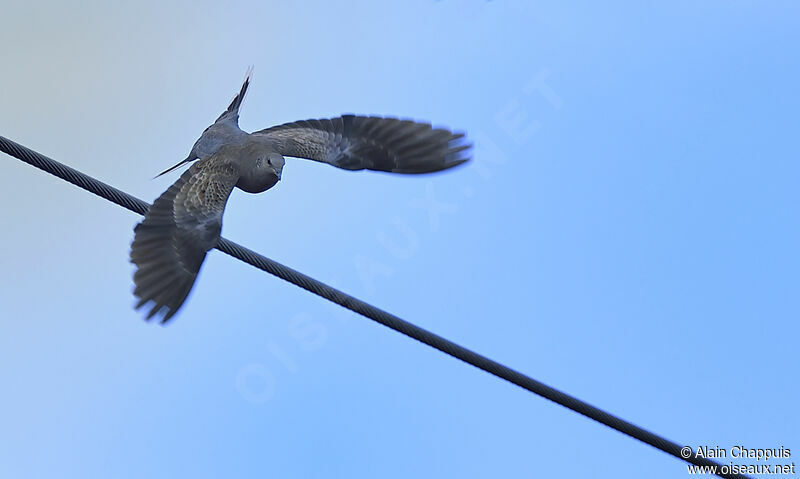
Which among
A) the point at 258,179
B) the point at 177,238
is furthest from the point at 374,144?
the point at 177,238

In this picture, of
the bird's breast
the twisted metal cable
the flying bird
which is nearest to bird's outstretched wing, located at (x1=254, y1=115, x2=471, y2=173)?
the flying bird

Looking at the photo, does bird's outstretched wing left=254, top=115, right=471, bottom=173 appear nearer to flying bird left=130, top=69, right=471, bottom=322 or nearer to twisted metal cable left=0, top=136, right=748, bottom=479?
flying bird left=130, top=69, right=471, bottom=322

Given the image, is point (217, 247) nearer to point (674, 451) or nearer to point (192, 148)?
point (192, 148)

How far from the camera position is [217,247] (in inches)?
282

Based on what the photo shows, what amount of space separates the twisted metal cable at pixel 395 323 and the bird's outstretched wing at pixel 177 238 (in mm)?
1295

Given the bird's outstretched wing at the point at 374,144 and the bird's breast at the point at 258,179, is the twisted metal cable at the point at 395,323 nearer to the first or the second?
the bird's breast at the point at 258,179

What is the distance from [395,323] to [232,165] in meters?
3.30

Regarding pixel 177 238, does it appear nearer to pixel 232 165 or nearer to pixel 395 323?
pixel 232 165

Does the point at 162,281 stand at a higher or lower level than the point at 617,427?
higher

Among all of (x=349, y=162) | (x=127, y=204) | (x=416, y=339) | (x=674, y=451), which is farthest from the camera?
(x=349, y=162)

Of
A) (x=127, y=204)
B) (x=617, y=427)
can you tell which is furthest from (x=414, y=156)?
(x=617, y=427)

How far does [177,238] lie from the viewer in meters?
7.52

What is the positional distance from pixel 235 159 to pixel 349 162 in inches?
49.2

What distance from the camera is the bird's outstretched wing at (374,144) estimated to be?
8.61 metres
